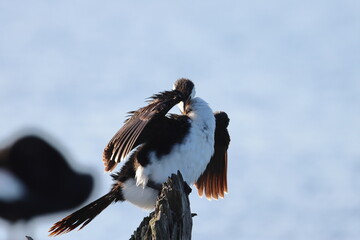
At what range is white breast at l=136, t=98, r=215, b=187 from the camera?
733cm

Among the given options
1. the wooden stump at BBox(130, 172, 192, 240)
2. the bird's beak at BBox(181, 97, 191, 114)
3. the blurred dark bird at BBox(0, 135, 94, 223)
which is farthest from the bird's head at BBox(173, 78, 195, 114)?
the blurred dark bird at BBox(0, 135, 94, 223)

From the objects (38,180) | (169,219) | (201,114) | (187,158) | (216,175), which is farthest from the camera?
(216,175)

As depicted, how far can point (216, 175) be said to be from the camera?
9.37 m

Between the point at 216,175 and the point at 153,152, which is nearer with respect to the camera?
the point at 153,152

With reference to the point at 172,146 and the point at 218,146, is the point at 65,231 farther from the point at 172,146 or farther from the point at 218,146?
the point at 218,146

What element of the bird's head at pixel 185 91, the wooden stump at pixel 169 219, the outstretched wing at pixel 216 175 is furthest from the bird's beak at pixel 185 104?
the wooden stump at pixel 169 219

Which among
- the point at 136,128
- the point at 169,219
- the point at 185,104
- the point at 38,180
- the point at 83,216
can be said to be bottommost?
the point at 38,180

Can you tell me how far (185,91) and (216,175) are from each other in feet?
6.13

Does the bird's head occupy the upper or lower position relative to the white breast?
upper

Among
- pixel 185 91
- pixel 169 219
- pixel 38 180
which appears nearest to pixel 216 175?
pixel 185 91

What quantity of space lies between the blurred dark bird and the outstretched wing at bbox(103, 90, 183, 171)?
4.60 m

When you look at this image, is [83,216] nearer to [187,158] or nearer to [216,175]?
[187,158]

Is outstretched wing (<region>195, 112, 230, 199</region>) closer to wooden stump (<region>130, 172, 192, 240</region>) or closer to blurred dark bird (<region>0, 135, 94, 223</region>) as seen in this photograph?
wooden stump (<region>130, 172, 192, 240</region>)

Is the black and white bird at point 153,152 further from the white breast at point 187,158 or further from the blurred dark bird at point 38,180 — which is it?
the blurred dark bird at point 38,180
